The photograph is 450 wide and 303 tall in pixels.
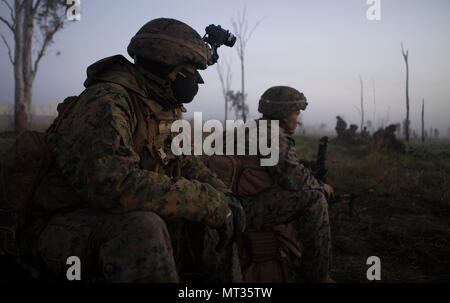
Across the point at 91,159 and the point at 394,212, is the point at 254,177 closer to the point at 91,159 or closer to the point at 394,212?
the point at 91,159

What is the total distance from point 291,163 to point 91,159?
71.6 inches

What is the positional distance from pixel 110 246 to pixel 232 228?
1.94 ft

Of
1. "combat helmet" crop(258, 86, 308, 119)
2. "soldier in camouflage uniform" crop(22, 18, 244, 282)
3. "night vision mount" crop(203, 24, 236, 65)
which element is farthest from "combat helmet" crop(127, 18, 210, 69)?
"combat helmet" crop(258, 86, 308, 119)

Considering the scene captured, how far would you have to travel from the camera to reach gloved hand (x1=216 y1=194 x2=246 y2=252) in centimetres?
151

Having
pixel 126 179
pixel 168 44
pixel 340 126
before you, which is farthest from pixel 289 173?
pixel 340 126

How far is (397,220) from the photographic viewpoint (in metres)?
4.49

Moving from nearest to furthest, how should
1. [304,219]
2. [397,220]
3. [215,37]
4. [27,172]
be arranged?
[27,172], [215,37], [304,219], [397,220]

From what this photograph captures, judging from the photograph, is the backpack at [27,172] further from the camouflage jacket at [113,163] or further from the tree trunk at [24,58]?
the tree trunk at [24,58]

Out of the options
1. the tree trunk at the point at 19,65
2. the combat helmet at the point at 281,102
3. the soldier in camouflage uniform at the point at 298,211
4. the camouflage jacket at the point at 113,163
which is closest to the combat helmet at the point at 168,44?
the camouflage jacket at the point at 113,163

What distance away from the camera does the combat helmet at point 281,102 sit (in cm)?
317

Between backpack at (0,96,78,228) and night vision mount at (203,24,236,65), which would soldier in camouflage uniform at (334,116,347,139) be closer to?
night vision mount at (203,24,236,65)

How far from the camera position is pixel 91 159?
1249 mm

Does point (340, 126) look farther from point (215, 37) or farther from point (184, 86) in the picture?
point (184, 86)
